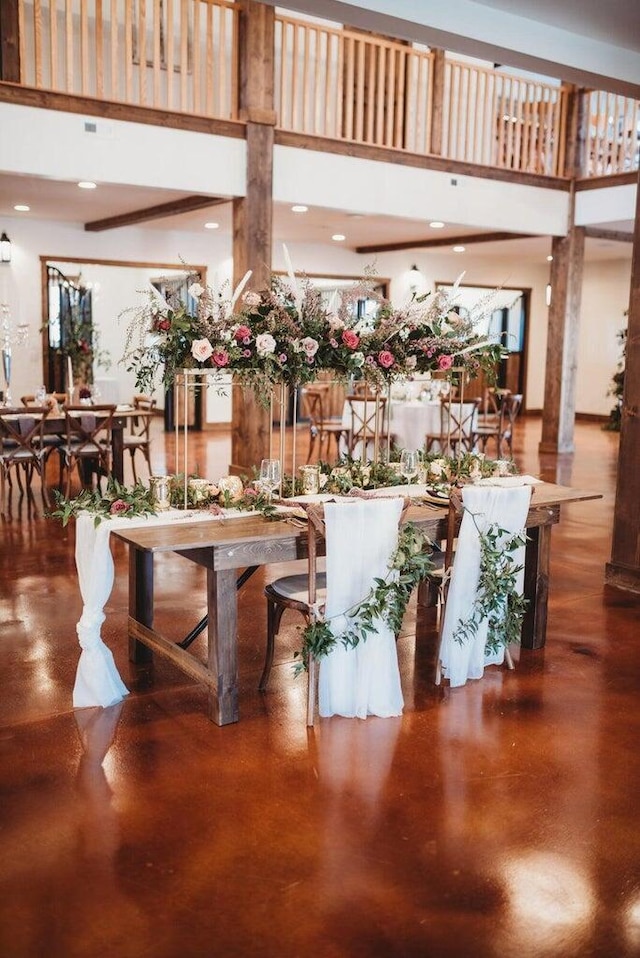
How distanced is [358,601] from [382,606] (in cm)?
11

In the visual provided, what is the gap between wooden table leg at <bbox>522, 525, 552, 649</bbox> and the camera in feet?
13.6

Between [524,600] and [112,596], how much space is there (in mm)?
2312

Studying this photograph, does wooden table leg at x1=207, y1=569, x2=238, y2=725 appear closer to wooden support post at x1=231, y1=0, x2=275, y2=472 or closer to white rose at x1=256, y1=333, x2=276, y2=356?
white rose at x1=256, y1=333, x2=276, y2=356

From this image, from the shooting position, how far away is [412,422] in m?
9.69

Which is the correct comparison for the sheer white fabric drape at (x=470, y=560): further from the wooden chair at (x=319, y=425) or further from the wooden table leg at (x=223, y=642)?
the wooden chair at (x=319, y=425)

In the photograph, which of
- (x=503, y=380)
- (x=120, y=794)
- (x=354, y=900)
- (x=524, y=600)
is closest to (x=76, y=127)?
(x=524, y=600)

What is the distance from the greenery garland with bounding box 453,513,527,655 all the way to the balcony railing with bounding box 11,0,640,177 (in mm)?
5218

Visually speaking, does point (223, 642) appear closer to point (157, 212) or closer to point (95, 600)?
point (95, 600)

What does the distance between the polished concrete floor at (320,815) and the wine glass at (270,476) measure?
80 centimetres

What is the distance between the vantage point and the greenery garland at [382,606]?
11.0 ft

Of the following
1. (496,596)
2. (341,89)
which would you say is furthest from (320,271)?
(496,596)

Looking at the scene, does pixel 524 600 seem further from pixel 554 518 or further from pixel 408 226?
pixel 408 226

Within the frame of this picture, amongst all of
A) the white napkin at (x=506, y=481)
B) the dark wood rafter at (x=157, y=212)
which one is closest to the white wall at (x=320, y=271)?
the dark wood rafter at (x=157, y=212)

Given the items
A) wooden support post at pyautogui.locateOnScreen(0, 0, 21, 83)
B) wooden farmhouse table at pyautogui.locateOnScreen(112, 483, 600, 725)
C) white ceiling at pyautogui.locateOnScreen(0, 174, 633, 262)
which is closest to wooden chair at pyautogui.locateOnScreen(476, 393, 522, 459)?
white ceiling at pyautogui.locateOnScreen(0, 174, 633, 262)
